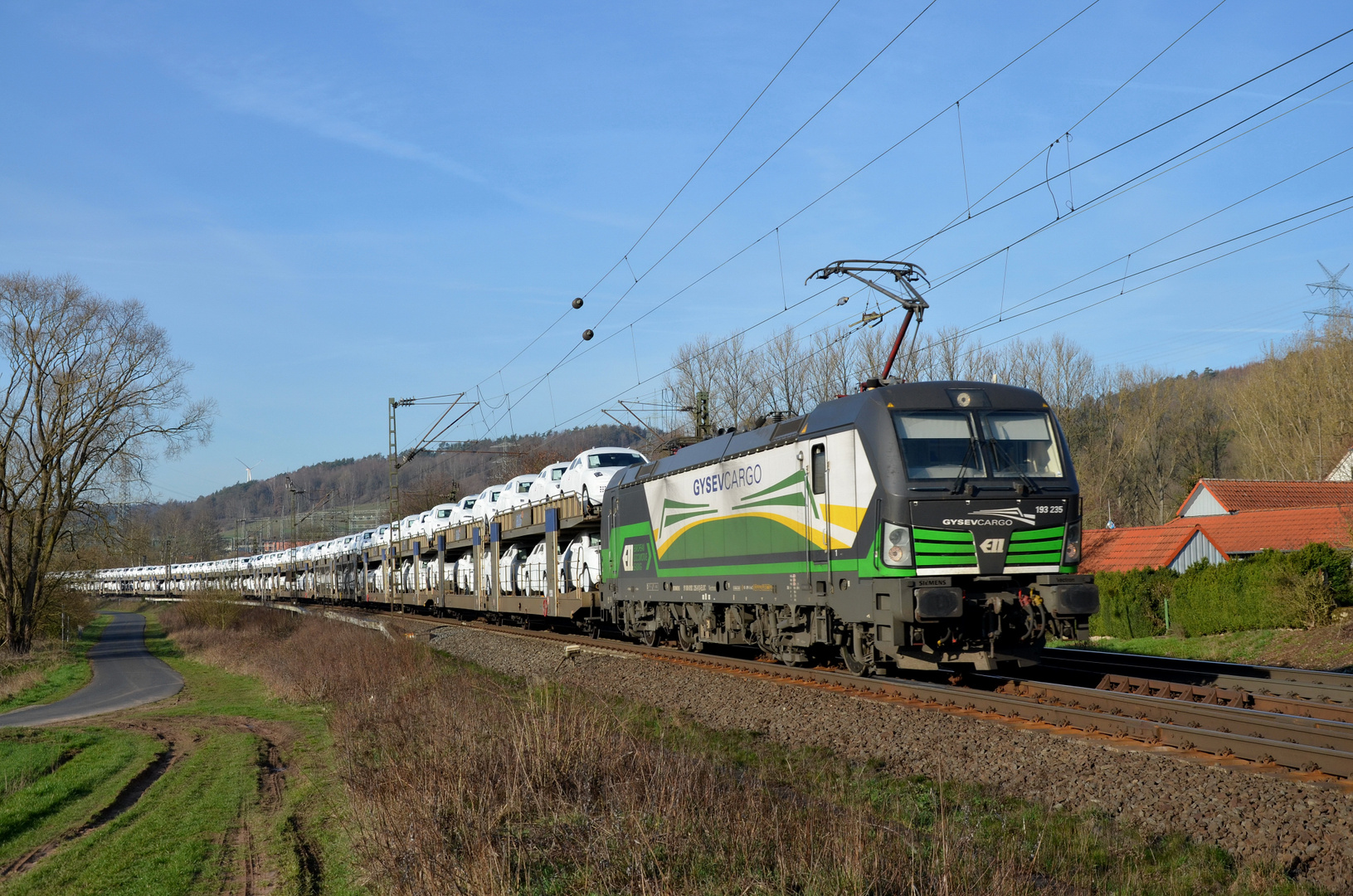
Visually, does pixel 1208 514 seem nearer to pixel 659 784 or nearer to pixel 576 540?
pixel 576 540

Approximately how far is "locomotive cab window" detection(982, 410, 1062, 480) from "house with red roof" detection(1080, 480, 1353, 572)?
2154 cm

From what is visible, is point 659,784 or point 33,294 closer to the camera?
point 659,784

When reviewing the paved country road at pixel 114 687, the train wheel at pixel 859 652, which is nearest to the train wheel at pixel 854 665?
the train wheel at pixel 859 652

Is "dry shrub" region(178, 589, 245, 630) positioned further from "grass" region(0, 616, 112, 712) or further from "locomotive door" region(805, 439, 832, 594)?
"locomotive door" region(805, 439, 832, 594)

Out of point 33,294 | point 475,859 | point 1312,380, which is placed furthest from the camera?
point 1312,380

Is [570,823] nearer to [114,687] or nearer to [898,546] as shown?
[898,546]

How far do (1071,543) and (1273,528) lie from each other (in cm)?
2755

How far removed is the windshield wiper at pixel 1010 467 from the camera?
12.2 m

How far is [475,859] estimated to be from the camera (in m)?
6.25

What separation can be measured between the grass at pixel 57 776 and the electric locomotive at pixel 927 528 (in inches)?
394

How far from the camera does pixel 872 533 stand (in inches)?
479

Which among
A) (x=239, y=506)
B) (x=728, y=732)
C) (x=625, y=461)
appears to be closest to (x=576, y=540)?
(x=625, y=461)

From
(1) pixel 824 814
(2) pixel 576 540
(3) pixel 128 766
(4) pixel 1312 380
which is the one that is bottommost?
(3) pixel 128 766

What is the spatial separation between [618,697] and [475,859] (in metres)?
8.56
